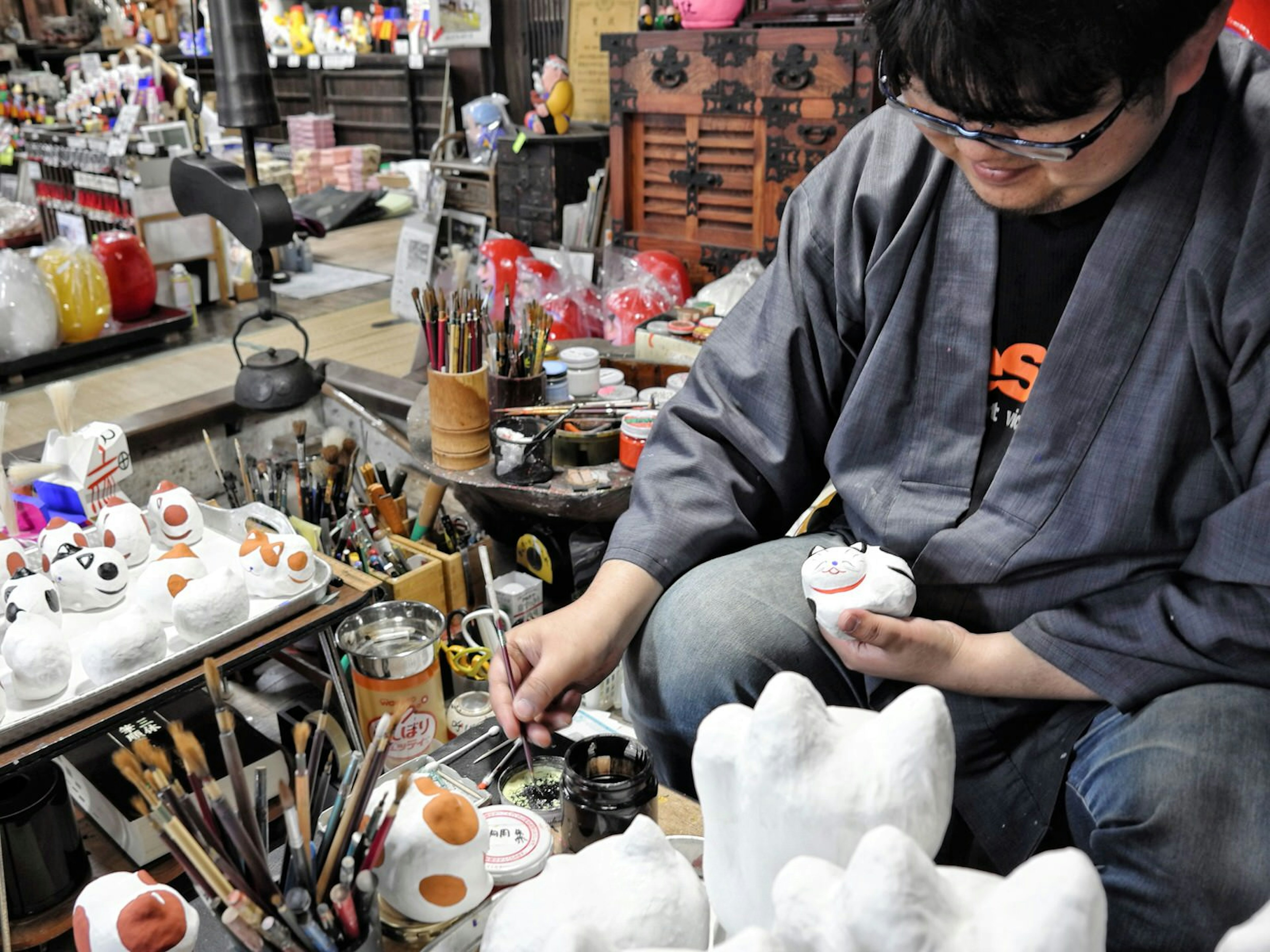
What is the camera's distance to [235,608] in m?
1.55

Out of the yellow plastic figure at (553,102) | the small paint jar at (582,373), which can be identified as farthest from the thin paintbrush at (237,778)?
the yellow plastic figure at (553,102)

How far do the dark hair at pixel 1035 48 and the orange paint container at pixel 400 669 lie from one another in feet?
4.22

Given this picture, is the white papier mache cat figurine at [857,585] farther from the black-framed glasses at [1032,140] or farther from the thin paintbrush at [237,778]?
the thin paintbrush at [237,778]

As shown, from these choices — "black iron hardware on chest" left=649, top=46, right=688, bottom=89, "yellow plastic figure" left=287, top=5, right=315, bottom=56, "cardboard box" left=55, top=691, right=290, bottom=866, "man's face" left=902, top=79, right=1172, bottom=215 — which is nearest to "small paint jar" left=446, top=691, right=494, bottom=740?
"cardboard box" left=55, top=691, right=290, bottom=866

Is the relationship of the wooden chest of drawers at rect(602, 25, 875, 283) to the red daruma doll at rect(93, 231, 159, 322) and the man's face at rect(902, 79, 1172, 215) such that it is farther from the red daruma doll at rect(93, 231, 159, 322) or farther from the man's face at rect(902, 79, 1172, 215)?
the red daruma doll at rect(93, 231, 159, 322)

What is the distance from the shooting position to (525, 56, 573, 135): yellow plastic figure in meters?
3.66

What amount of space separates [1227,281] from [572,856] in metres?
0.94

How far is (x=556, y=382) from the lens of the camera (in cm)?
231

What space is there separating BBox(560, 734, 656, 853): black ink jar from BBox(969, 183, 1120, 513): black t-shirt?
0.56 meters

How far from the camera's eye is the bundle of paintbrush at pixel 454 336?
2.03m

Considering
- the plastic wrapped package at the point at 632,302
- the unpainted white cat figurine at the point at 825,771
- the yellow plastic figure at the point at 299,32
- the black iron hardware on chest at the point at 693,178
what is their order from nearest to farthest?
the unpainted white cat figurine at the point at 825,771
the plastic wrapped package at the point at 632,302
the black iron hardware on chest at the point at 693,178
the yellow plastic figure at the point at 299,32

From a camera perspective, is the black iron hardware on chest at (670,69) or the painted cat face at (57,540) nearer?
the painted cat face at (57,540)

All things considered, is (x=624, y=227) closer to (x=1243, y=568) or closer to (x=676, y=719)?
(x=676, y=719)

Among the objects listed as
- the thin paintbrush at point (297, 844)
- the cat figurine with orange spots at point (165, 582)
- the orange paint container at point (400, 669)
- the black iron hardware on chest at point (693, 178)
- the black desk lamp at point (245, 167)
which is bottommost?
the orange paint container at point (400, 669)
